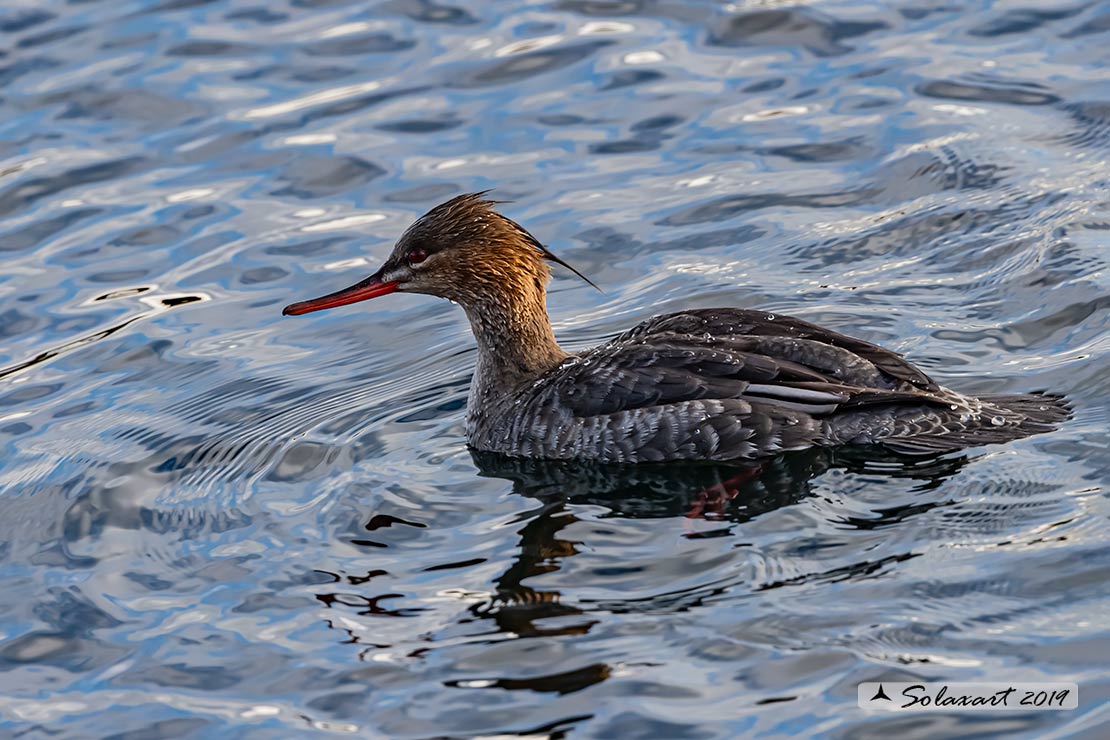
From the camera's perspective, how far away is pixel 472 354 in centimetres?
1081

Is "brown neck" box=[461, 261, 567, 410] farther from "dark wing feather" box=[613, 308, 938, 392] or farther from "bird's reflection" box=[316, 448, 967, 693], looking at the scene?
"dark wing feather" box=[613, 308, 938, 392]

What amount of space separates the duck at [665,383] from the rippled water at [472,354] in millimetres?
205

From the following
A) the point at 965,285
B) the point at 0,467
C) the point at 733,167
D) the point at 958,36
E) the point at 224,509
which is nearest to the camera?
the point at 224,509

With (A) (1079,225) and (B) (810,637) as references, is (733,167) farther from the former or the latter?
(B) (810,637)

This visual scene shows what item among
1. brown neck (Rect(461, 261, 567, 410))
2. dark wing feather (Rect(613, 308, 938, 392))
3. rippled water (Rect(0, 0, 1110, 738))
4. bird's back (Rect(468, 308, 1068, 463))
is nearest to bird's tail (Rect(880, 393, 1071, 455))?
bird's back (Rect(468, 308, 1068, 463))

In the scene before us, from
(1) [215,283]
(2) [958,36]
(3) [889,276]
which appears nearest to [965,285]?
(3) [889,276]

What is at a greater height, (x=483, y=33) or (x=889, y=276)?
(x=483, y=33)

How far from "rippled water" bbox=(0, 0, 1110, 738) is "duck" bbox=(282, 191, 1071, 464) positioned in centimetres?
21

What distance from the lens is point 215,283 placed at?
11828 mm

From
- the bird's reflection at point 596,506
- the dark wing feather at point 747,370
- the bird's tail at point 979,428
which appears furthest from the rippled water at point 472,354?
the dark wing feather at point 747,370

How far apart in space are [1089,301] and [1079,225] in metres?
1.12

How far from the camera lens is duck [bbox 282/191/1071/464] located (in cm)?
866

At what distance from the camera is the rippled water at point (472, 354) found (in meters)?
7.10

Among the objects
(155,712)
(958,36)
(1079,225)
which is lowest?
(155,712)
